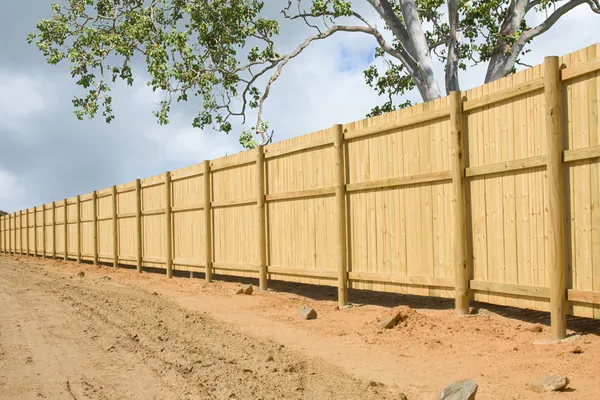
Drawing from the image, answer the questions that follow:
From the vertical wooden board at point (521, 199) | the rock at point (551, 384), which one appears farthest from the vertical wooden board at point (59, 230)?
the rock at point (551, 384)

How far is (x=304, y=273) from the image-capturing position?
392 inches

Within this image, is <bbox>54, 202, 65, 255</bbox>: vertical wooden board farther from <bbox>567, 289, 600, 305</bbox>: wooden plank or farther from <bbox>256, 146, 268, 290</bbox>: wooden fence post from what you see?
<bbox>567, 289, 600, 305</bbox>: wooden plank

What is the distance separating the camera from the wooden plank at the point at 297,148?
9.34 m

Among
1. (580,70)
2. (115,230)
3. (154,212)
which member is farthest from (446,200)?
(115,230)

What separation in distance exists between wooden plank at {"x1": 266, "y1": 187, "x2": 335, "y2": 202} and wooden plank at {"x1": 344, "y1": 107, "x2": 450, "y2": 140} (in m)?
0.88

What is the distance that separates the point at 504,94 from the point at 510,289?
208 centimetres

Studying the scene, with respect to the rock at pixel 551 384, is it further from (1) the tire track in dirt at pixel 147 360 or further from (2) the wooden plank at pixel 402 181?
(2) the wooden plank at pixel 402 181

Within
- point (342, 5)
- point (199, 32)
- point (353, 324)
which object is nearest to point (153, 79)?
point (199, 32)

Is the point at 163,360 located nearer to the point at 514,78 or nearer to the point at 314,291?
the point at 514,78

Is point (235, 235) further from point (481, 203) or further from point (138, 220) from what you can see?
point (481, 203)

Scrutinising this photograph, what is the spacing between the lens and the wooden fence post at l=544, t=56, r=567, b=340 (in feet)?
19.7

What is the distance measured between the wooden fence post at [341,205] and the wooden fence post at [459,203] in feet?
6.86

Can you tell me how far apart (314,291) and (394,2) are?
1107 cm

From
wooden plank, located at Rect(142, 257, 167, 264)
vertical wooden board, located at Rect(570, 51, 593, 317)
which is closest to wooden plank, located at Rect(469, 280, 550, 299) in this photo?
vertical wooden board, located at Rect(570, 51, 593, 317)
